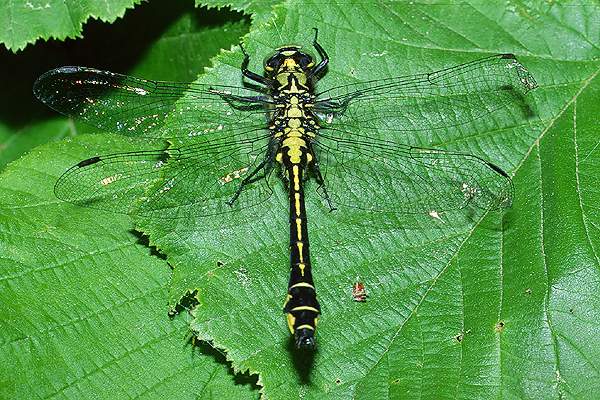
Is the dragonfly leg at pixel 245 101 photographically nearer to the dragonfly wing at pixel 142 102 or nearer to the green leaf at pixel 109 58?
the dragonfly wing at pixel 142 102

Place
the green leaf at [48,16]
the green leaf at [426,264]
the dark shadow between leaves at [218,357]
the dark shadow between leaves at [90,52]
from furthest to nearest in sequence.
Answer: the dark shadow between leaves at [90,52], the green leaf at [48,16], the dark shadow between leaves at [218,357], the green leaf at [426,264]

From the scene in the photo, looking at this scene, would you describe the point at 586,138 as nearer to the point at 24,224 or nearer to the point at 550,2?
the point at 550,2

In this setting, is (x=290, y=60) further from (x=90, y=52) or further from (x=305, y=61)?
(x=90, y=52)

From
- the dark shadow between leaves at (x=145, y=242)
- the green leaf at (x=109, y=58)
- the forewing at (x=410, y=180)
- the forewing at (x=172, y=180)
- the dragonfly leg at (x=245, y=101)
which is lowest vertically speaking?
the dark shadow between leaves at (x=145, y=242)

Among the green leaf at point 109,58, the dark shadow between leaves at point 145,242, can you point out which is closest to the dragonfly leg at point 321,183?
the dark shadow between leaves at point 145,242

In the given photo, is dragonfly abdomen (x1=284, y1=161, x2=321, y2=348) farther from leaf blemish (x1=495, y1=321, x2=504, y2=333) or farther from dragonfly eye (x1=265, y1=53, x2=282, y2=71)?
leaf blemish (x1=495, y1=321, x2=504, y2=333)

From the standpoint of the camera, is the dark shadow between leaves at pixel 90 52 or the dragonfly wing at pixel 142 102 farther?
the dark shadow between leaves at pixel 90 52

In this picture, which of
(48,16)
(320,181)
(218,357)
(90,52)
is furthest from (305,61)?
(90,52)

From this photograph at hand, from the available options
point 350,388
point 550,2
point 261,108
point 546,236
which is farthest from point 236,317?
point 550,2
